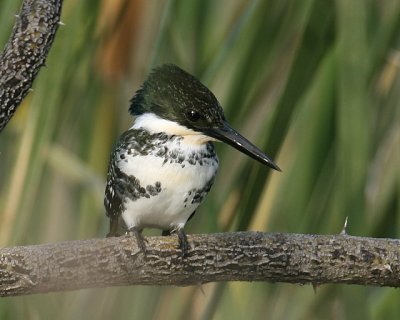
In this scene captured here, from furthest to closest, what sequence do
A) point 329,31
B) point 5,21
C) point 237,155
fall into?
point 237,155 → point 329,31 → point 5,21

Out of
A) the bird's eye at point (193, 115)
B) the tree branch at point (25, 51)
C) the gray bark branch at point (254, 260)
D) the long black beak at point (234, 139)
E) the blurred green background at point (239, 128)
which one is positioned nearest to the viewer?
the tree branch at point (25, 51)

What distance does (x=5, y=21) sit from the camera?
5.43ft

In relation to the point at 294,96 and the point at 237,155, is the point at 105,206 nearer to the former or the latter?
the point at 237,155

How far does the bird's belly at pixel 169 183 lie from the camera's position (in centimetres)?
196

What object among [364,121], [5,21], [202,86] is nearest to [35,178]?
[5,21]

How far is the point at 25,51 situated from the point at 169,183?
706mm

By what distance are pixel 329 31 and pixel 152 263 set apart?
0.61m

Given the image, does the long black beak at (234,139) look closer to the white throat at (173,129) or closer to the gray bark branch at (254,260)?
the white throat at (173,129)

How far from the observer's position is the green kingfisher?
6.41ft

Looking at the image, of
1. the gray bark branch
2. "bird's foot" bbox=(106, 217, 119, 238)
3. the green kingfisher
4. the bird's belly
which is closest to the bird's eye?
the green kingfisher

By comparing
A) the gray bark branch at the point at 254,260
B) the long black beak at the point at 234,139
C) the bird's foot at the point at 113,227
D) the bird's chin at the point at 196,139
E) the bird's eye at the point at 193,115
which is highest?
the bird's eye at the point at 193,115

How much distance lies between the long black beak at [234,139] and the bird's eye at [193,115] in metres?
0.04

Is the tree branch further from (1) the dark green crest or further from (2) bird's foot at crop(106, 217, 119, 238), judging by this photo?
(2) bird's foot at crop(106, 217, 119, 238)

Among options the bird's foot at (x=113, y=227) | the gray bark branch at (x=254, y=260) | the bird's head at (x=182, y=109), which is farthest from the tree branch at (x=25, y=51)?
the bird's foot at (x=113, y=227)
